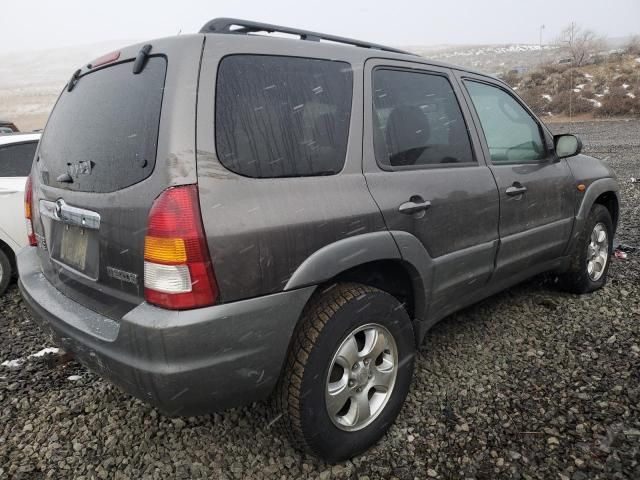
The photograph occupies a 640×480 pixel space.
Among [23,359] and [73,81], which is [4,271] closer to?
[23,359]

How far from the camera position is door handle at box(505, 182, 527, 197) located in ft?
9.21

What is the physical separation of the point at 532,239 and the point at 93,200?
2607 millimetres

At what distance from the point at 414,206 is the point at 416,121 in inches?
20.1

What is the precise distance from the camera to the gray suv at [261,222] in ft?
5.31

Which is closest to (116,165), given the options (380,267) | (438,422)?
(380,267)

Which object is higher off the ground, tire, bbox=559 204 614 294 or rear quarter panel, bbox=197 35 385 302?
rear quarter panel, bbox=197 35 385 302

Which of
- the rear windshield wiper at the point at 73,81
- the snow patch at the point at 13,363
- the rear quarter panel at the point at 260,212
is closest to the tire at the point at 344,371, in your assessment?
the rear quarter panel at the point at 260,212

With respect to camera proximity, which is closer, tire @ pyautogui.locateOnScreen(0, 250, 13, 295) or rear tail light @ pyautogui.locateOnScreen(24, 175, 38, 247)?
rear tail light @ pyautogui.locateOnScreen(24, 175, 38, 247)

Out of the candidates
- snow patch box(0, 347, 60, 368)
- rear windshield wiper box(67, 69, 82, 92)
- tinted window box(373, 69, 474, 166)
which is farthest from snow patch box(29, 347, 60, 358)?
tinted window box(373, 69, 474, 166)

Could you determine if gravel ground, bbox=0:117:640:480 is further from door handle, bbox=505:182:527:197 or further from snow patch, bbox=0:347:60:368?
door handle, bbox=505:182:527:197

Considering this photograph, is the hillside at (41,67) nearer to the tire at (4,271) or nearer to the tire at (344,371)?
the tire at (4,271)

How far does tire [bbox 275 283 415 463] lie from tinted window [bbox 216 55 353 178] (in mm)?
592

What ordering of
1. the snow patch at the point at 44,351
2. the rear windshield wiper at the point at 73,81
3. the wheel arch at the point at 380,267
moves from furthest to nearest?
the snow patch at the point at 44,351, the rear windshield wiper at the point at 73,81, the wheel arch at the point at 380,267

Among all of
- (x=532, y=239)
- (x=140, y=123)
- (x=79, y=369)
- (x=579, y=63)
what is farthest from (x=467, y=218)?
(x=579, y=63)
